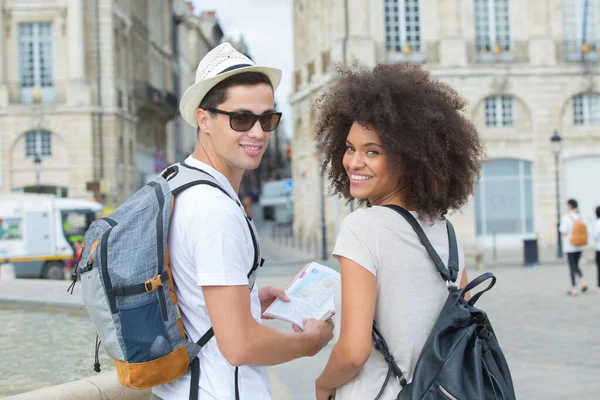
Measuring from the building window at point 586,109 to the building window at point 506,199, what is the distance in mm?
2450

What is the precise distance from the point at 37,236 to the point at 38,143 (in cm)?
1309

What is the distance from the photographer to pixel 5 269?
16.0 metres

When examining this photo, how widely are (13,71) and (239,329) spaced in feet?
118

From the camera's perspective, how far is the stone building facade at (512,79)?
29.9m

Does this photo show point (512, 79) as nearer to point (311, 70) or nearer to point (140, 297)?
point (311, 70)

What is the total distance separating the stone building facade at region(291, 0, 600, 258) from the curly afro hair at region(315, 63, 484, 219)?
88.0 ft

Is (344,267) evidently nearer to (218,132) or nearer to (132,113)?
(218,132)

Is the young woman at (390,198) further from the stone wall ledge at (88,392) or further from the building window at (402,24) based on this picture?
the building window at (402,24)

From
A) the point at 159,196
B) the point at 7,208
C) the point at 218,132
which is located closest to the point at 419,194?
the point at 218,132

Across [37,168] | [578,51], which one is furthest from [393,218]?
[37,168]

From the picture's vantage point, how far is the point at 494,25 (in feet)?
101

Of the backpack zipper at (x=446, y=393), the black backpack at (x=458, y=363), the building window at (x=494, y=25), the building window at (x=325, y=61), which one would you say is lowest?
the backpack zipper at (x=446, y=393)

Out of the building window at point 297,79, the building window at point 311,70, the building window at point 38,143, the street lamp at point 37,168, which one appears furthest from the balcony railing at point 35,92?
the building window at point 311,70

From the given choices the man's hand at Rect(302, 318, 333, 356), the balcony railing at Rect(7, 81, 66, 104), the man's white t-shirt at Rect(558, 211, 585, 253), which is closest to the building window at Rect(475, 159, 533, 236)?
the man's white t-shirt at Rect(558, 211, 585, 253)
